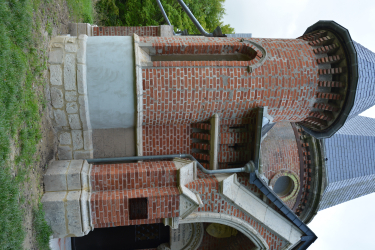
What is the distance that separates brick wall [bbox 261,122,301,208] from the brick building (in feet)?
4.07

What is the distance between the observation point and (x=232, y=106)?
22.7 ft

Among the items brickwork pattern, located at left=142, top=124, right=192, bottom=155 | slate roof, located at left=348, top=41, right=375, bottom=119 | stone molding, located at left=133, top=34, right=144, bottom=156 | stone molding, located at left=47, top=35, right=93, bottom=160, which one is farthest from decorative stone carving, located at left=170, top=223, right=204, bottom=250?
slate roof, located at left=348, top=41, right=375, bottom=119

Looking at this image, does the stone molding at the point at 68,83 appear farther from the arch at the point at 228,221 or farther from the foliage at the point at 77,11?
the foliage at the point at 77,11

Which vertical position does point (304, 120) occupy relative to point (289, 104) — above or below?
below

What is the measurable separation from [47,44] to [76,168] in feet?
9.32

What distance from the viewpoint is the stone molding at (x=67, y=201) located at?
5969mm

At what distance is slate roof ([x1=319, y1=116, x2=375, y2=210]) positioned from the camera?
29.7 ft

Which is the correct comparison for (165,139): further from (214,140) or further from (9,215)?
(9,215)

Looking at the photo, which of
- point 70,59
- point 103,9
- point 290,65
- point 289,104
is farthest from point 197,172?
point 103,9

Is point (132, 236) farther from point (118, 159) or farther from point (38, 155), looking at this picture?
point (38, 155)

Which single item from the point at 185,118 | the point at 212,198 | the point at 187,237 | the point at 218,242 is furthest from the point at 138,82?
the point at 218,242

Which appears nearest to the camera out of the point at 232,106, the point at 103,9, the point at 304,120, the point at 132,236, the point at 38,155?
the point at 38,155

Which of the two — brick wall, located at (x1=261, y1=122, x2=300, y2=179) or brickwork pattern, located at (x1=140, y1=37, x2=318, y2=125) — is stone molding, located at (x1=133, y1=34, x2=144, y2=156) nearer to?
brickwork pattern, located at (x1=140, y1=37, x2=318, y2=125)

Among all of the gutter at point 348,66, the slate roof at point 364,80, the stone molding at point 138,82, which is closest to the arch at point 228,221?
the stone molding at point 138,82
